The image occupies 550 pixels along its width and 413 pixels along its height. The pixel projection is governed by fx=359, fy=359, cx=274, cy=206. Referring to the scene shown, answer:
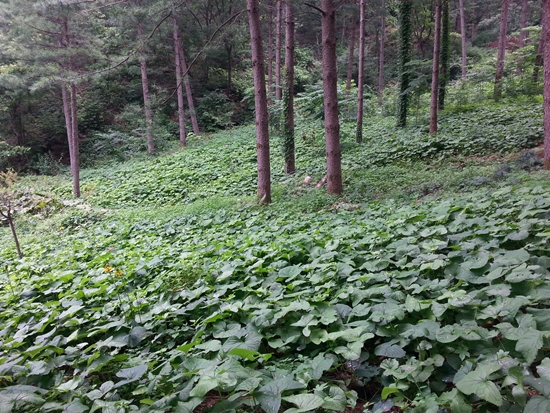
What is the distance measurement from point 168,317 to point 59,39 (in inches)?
633

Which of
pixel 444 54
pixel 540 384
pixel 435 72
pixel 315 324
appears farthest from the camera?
pixel 444 54

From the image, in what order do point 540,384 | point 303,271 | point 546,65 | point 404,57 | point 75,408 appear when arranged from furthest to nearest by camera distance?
point 404,57, point 546,65, point 303,271, point 75,408, point 540,384

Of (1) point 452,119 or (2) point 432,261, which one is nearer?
(2) point 432,261

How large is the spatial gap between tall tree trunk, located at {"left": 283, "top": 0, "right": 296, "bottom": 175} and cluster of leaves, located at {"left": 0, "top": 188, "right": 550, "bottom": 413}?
668cm

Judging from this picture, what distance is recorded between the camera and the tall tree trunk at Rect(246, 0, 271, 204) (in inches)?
331

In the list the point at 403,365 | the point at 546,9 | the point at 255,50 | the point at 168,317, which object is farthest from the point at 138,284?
the point at 546,9

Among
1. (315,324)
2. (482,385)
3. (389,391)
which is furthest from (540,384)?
(315,324)

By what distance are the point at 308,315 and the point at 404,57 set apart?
14.9 m

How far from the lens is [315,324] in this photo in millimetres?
2643

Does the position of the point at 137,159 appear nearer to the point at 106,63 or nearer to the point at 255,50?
the point at 106,63

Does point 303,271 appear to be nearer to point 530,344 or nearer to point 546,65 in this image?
point 530,344

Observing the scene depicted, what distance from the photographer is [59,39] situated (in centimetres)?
1488

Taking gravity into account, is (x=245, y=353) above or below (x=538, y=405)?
below

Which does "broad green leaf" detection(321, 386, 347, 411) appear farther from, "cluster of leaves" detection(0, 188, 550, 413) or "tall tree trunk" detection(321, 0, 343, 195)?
"tall tree trunk" detection(321, 0, 343, 195)
